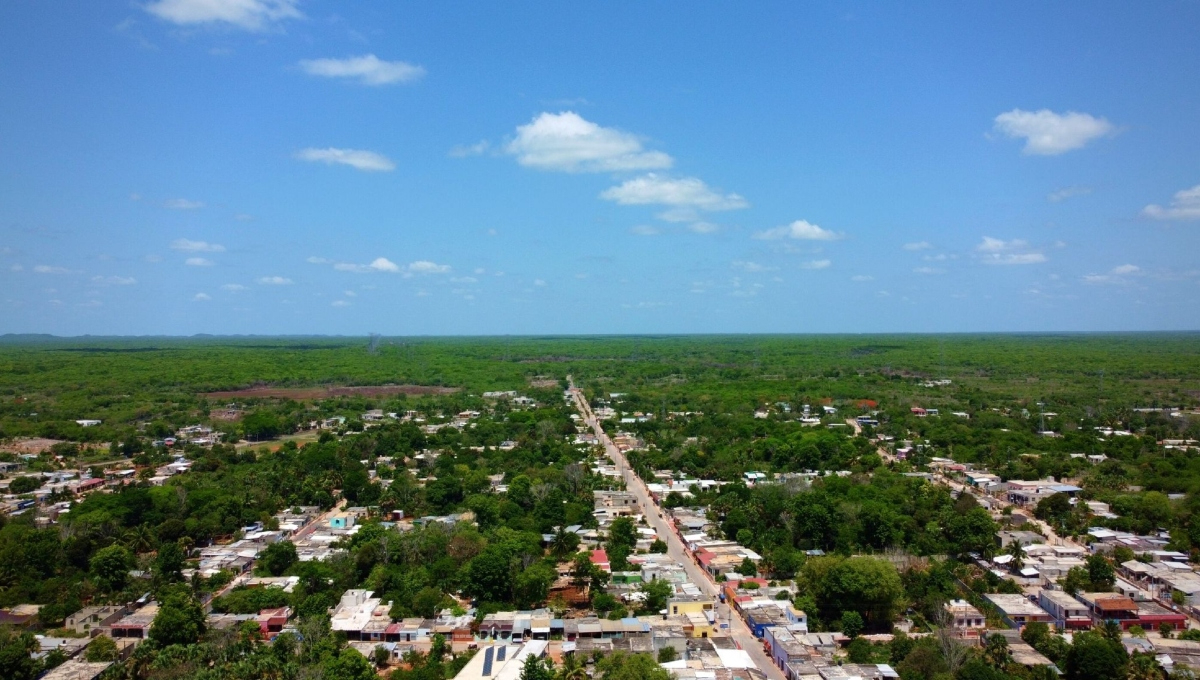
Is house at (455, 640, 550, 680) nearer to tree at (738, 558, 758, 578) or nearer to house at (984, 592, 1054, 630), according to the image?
tree at (738, 558, 758, 578)

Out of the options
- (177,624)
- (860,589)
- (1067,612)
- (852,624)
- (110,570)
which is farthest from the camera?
(110,570)

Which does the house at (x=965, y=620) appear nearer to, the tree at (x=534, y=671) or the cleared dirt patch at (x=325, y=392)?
the tree at (x=534, y=671)

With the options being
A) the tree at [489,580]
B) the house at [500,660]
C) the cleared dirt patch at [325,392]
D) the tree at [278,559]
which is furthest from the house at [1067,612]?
the cleared dirt patch at [325,392]

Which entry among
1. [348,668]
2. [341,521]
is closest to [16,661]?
[348,668]

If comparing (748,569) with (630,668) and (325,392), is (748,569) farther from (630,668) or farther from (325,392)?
(325,392)

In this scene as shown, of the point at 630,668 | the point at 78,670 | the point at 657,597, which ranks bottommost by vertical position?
Answer: the point at 78,670
